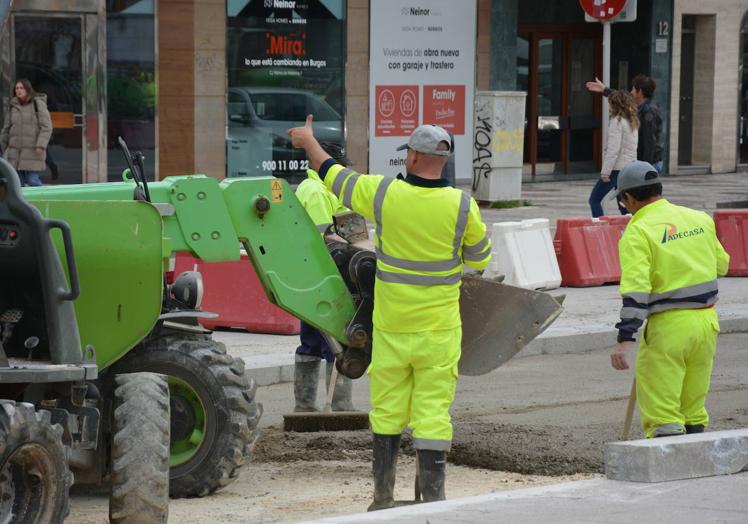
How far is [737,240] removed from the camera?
1620 cm

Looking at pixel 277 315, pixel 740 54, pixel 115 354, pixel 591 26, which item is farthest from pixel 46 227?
pixel 740 54

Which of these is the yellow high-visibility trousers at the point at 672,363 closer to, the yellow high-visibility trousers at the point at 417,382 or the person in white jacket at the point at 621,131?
the yellow high-visibility trousers at the point at 417,382

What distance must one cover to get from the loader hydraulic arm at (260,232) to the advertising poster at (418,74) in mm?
15140

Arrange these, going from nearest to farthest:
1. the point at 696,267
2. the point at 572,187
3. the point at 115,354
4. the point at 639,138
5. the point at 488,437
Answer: the point at 115,354 < the point at 696,267 < the point at 488,437 < the point at 639,138 < the point at 572,187

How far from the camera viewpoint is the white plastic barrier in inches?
570

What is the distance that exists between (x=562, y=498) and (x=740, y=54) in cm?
2403

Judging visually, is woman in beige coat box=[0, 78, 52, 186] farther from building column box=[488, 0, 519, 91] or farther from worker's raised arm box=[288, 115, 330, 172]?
worker's raised arm box=[288, 115, 330, 172]

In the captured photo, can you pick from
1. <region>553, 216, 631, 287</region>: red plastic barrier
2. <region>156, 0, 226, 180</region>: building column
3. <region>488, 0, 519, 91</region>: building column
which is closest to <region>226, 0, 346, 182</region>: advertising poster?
<region>156, 0, 226, 180</region>: building column

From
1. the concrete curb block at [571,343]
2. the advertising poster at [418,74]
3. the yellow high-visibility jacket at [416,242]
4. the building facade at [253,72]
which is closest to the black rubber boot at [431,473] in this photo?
the yellow high-visibility jacket at [416,242]

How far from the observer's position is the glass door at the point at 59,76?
66.3 ft

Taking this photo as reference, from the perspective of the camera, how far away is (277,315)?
12672 millimetres

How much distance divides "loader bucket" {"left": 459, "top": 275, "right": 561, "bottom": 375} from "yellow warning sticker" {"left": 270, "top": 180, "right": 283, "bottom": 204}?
0.98 m

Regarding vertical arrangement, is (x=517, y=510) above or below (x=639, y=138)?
below

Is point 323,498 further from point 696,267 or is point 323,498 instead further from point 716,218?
point 716,218
